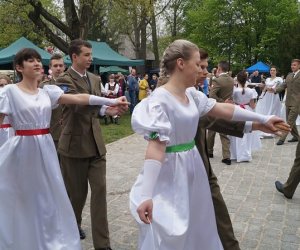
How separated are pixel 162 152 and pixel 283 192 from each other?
3.84m

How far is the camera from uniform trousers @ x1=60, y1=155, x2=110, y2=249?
3.98 meters

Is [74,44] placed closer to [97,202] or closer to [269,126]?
[97,202]

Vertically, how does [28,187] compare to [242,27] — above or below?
below

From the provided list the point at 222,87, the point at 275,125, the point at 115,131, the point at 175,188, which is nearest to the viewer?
the point at 175,188

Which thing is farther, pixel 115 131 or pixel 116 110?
pixel 115 131

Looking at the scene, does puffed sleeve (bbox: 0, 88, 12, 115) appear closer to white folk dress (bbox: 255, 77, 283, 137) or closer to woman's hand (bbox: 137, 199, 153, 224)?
woman's hand (bbox: 137, 199, 153, 224)

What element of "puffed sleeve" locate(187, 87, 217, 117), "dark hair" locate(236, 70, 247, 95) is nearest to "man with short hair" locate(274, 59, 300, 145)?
"dark hair" locate(236, 70, 247, 95)

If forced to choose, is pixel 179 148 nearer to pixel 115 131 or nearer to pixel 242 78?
pixel 242 78

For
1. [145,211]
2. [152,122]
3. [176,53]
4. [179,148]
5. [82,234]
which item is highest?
[176,53]

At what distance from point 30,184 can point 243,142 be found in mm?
5465

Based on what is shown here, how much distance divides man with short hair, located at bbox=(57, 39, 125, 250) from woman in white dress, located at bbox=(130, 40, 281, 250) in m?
1.43

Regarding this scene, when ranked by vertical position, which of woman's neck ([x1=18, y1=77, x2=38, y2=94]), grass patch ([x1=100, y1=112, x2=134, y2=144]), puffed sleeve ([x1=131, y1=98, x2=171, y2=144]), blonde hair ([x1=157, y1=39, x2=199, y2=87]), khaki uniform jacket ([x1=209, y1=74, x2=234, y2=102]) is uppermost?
blonde hair ([x1=157, y1=39, x2=199, y2=87])

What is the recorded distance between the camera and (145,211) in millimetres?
2355

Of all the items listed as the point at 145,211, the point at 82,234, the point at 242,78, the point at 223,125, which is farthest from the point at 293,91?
the point at 145,211
